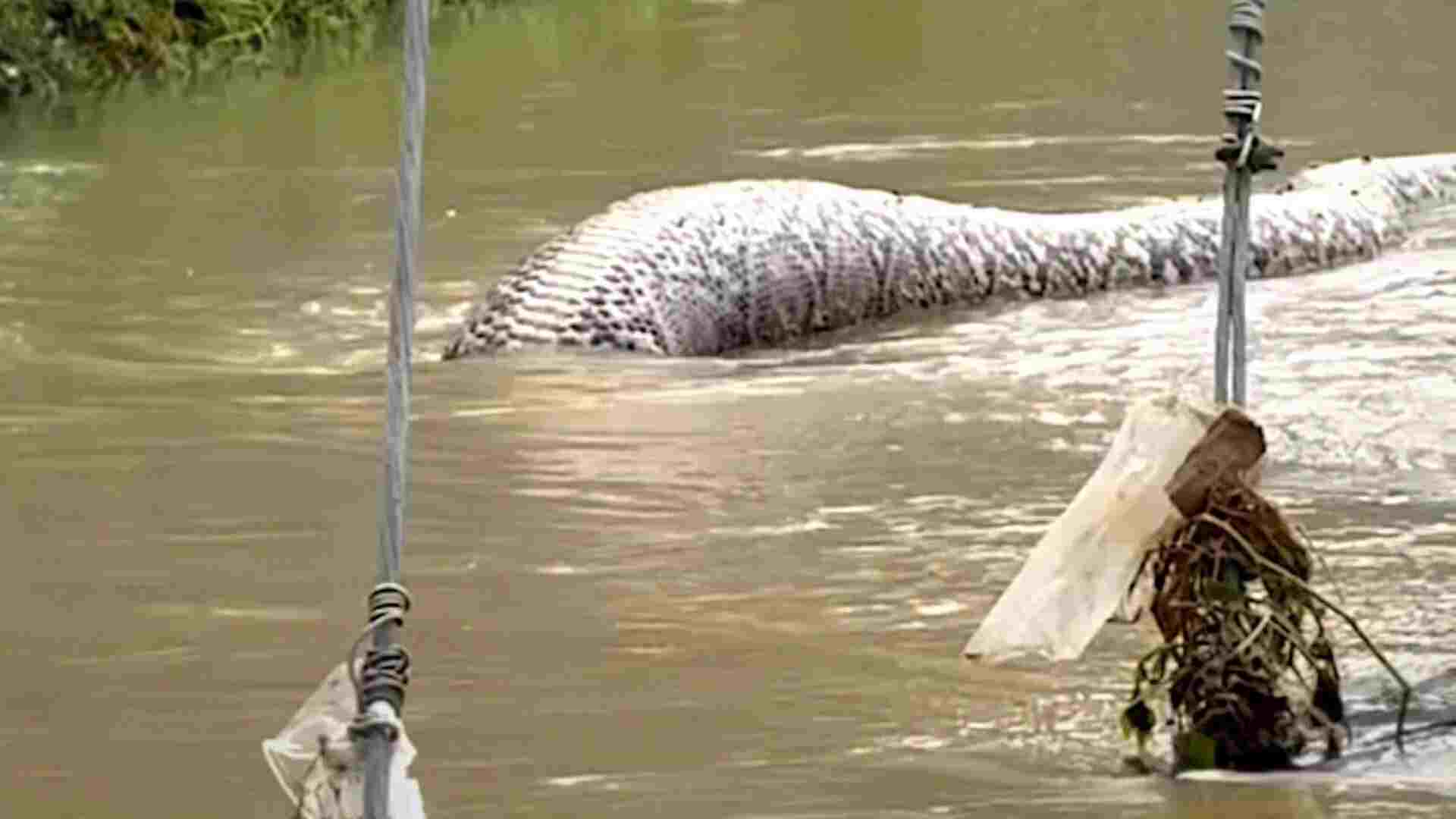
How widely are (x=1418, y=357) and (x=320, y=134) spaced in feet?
23.0

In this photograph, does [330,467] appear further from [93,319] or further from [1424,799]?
[1424,799]

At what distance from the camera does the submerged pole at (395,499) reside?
276 centimetres

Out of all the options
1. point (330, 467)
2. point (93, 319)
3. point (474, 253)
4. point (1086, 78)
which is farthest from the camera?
point (1086, 78)

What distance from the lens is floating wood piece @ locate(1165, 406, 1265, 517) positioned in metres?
4.29

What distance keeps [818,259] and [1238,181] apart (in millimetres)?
5133

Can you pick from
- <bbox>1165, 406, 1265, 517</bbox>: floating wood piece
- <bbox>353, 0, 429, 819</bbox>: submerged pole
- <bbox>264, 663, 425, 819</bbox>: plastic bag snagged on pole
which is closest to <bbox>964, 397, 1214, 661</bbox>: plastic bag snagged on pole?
<bbox>1165, 406, 1265, 517</bbox>: floating wood piece

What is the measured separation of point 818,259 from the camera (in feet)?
31.4

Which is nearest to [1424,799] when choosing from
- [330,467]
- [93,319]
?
[330,467]

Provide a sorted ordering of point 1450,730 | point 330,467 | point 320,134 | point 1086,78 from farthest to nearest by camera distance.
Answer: point 1086,78, point 320,134, point 330,467, point 1450,730

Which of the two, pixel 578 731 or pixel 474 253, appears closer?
pixel 578 731

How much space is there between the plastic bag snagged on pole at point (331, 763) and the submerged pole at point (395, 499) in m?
0.02

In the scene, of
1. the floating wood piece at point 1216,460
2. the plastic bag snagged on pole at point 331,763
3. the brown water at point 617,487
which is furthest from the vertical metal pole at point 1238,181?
the plastic bag snagged on pole at point 331,763

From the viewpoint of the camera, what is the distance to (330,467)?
6863 millimetres

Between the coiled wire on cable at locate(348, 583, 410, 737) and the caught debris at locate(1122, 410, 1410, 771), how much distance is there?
1.61m
